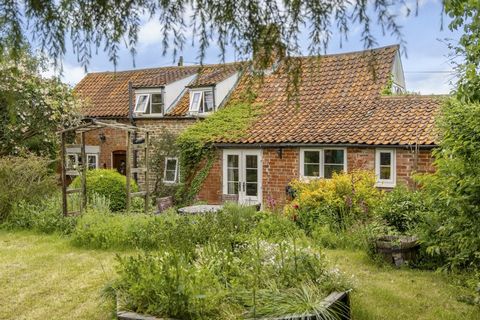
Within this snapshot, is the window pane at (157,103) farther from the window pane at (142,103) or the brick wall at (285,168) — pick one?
the brick wall at (285,168)

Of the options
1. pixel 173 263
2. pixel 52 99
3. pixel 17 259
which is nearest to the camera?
pixel 173 263

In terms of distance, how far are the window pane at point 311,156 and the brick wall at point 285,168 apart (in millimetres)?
255

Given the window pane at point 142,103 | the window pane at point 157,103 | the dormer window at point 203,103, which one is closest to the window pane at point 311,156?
the dormer window at point 203,103

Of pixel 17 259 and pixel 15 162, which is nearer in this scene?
pixel 17 259

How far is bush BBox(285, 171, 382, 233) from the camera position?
11.1m

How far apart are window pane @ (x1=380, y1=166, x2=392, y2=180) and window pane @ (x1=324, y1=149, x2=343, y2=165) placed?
4.22 ft

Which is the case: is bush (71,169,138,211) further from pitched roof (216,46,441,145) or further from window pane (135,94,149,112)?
window pane (135,94,149,112)

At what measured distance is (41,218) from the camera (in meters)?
12.9

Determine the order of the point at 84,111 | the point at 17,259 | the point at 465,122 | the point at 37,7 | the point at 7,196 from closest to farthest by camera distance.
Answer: the point at 37,7 → the point at 465,122 → the point at 17,259 → the point at 7,196 → the point at 84,111

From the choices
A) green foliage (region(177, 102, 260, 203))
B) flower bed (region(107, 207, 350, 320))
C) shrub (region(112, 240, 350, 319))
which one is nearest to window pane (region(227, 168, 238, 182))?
green foliage (region(177, 102, 260, 203))

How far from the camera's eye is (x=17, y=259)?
9.68m

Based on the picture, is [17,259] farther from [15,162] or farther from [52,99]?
[52,99]

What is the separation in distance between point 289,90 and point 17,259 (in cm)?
836

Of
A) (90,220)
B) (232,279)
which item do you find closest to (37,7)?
(232,279)
